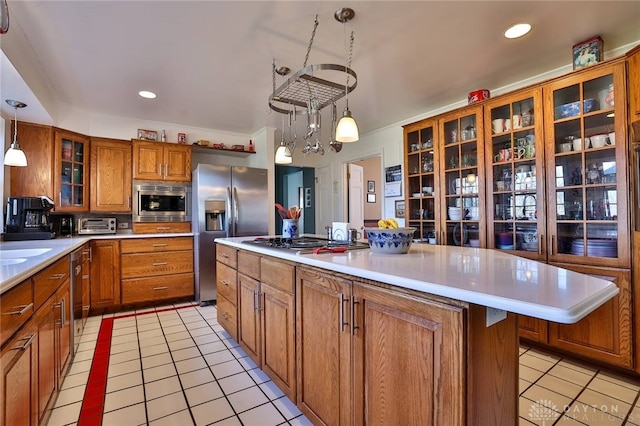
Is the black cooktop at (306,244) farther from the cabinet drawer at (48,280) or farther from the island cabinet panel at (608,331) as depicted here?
the island cabinet panel at (608,331)

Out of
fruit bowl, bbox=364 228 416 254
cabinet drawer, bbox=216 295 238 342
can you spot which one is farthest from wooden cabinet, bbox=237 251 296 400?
fruit bowl, bbox=364 228 416 254

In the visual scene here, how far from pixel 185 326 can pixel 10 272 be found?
2060 millimetres

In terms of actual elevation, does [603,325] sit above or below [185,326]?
above

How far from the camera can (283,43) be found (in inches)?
88.2

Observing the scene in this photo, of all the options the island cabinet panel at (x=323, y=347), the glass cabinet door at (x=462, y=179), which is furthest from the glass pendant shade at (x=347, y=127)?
the glass cabinet door at (x=462, y=179)

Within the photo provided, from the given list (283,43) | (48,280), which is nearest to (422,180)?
(283,43)

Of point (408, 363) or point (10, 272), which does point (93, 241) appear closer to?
point (10, 272)

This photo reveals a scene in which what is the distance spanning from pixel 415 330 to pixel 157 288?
3.53m

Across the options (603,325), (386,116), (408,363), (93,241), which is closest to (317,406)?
(408,363)

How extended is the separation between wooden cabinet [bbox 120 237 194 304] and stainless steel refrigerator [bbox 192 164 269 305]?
0.14 metres

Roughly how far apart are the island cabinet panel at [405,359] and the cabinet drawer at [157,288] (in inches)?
126

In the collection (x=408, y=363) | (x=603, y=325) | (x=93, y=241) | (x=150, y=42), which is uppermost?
(x=150, y=42)

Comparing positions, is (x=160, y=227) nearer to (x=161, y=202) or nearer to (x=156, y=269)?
(x=161, y=202)

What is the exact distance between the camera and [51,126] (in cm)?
317
